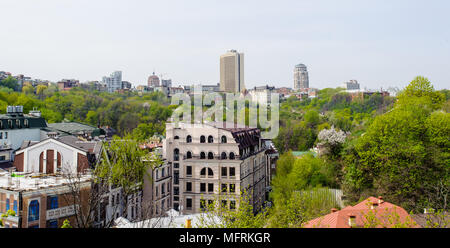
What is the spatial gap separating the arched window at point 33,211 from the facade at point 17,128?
512 inches

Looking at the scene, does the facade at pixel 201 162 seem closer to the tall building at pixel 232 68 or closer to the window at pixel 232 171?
the window at pixel 232 171

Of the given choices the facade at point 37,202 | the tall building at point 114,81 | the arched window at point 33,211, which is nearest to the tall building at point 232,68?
the facade at point 37,202

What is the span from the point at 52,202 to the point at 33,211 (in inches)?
30.3

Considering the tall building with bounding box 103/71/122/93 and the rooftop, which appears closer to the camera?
the rooftop

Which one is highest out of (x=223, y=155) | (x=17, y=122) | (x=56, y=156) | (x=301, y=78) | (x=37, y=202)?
(x=301, y=78)

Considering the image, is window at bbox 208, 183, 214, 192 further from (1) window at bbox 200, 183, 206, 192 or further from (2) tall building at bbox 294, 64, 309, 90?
(2) tall building at bbox 294, 64, 309, 90

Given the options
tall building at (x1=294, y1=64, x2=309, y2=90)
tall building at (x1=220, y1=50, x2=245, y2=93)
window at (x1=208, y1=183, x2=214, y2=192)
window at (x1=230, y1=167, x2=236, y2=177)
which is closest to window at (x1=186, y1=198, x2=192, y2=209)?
window at (x1=208, y1=183, x2=214, y2=192)

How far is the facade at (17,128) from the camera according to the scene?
83.3 ft

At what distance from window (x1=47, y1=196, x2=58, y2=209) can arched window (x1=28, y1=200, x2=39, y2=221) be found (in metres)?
0.47

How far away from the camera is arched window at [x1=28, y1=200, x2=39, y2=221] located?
1377 centimetres

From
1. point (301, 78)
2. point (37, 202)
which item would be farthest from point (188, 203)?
point (301, 78)

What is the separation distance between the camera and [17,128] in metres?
26.3

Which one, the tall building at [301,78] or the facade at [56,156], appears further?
the tall building at [301,78]

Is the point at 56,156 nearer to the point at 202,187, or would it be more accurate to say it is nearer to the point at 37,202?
the point at 37,202
